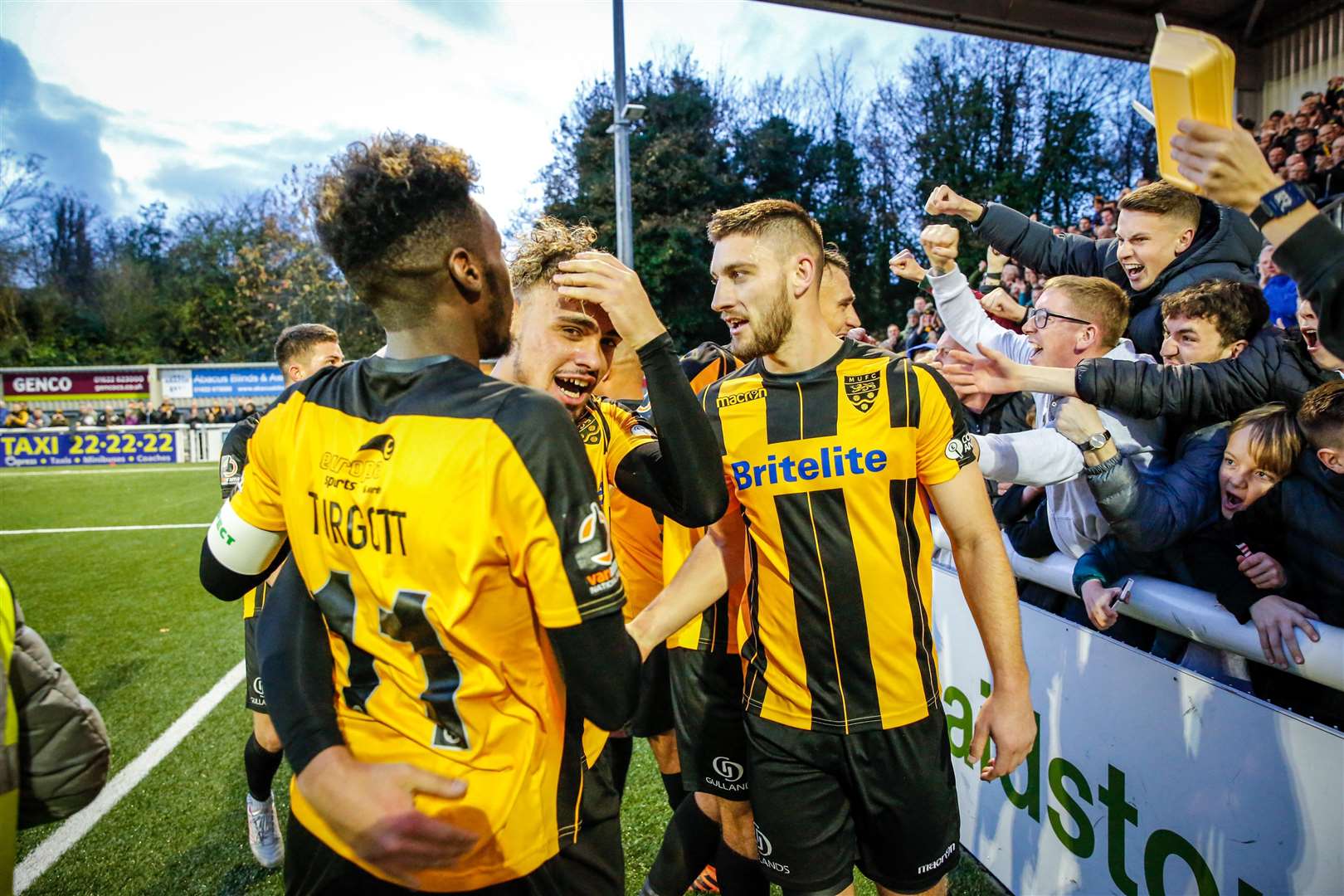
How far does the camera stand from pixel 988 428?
3.67 meters

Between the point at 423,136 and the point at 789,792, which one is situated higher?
the point at 423,136

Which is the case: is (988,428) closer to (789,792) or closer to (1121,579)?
(1121,579)

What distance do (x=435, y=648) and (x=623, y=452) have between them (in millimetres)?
1254

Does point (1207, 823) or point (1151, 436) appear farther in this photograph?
point (1151, 436)

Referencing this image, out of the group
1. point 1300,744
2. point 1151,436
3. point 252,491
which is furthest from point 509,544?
point 1151,436

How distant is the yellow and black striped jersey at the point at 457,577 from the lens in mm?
1308

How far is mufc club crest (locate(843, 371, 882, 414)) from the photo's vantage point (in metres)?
2.17

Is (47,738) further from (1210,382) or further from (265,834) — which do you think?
(1210,382)

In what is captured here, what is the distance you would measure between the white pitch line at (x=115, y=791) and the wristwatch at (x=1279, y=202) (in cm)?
396

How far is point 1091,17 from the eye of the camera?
36.0ft

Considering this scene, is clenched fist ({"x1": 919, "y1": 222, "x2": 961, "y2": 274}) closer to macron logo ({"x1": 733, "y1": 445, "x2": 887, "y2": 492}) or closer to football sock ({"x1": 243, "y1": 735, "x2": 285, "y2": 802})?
macron logo ({"x1": 733, "y1": 445, "x2": 887, "y2": 492})

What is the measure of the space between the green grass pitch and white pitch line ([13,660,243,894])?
48 millimetres

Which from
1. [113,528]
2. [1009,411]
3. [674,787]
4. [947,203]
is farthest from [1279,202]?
[113,528]

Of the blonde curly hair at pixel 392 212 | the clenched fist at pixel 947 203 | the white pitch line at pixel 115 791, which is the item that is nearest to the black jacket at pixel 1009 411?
the clenched fist at pixel 947 203
